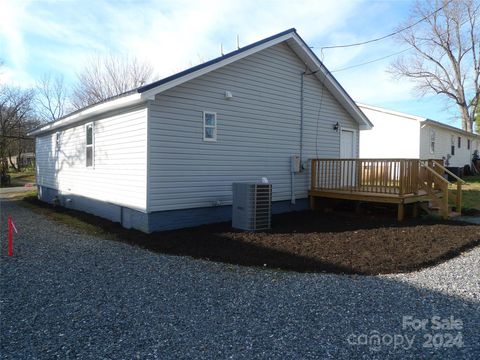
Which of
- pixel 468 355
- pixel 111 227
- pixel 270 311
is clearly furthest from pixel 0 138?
pixel 468 355

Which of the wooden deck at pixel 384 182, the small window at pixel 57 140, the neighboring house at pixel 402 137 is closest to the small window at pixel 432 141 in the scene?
the neighboring house at pixel 402 137

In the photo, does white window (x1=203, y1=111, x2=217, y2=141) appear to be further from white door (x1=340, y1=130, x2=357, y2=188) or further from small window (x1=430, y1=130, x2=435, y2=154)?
small window (x1=430, y1=130, x2=435, y2=154)

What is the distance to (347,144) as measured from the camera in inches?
491

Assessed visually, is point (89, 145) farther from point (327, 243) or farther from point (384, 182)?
point (384, 182)

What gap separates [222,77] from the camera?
8.65 meters

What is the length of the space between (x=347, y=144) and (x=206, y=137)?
19.6 feet

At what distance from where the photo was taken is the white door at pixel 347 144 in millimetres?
12188

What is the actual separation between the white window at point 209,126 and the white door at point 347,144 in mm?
5283

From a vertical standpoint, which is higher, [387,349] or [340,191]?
[340,191]

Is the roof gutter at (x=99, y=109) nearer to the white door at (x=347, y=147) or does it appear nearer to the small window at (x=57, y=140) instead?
the small window at (x=57, y=140)

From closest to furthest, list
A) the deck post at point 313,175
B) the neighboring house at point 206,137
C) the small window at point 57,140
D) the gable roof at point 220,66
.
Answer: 1. the gable roof at point 220,66
2. the neighboring house at point 206,137
3. the deck post at point 313,175
4. the small window at point 57,140

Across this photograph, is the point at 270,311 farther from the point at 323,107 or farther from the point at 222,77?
the point at 323,107

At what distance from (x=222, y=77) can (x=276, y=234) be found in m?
3.83

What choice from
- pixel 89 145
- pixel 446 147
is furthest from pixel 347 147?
pixel 446 147
